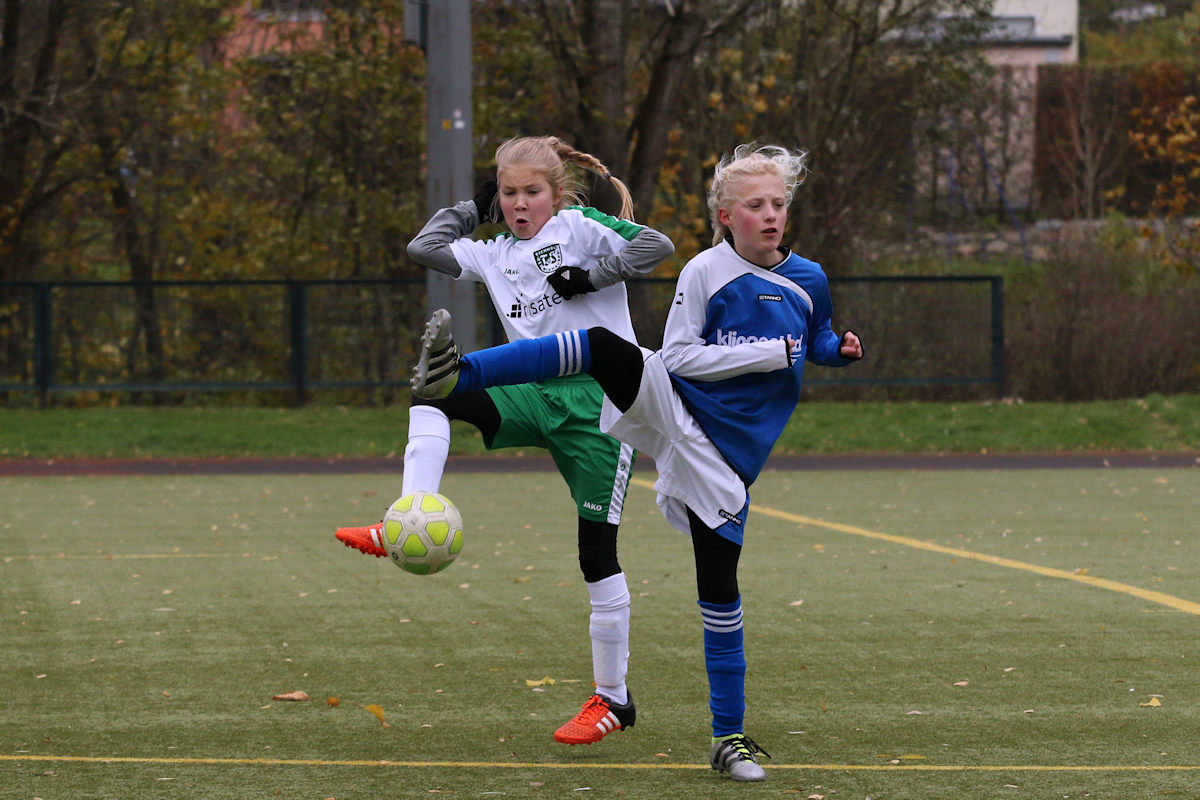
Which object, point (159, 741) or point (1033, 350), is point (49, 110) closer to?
point (1033, 350)

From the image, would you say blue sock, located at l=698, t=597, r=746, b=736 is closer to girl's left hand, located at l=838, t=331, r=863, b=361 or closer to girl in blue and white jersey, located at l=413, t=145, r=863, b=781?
girl in blue and white jersey, located at l=413, t=145, r=863, b=781

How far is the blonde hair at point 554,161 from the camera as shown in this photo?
17.4 ft

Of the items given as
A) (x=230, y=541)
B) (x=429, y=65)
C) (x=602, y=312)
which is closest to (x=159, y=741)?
(x=602, y=312)

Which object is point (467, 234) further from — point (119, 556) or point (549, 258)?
point (119, 556)

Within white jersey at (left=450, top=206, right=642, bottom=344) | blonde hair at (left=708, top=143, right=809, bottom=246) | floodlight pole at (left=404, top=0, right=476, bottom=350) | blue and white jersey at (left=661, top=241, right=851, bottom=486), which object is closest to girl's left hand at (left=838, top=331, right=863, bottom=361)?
blue and white jersey at (left=661, top=241, right=851, bottom=486)

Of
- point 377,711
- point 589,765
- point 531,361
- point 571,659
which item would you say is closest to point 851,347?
point 531,361

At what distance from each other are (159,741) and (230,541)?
18.0 ft

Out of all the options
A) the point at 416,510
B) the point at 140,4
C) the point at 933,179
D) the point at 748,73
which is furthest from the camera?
the point at 933,179

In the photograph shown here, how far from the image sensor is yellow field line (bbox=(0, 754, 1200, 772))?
14.8 ft

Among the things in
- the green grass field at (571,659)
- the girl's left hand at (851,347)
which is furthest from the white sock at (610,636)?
the girl's left hand at (851,347)

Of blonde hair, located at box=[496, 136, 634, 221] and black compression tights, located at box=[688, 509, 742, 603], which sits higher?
blonde hair, located at box=[496, 136, 634, 221]

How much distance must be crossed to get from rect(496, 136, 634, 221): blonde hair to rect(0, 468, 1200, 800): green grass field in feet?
5.66

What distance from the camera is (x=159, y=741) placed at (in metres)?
4.98

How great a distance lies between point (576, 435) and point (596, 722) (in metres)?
0.92
